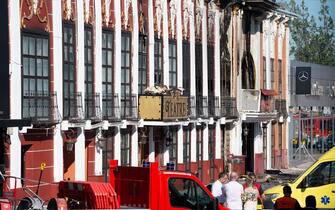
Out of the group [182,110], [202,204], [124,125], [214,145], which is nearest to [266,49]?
[214,145]

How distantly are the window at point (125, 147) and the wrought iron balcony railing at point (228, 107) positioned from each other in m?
9.95

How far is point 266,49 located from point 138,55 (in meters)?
18.2

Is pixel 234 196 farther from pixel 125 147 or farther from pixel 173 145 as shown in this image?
pixel 173 145

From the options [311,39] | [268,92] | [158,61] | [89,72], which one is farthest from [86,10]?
[311,39]

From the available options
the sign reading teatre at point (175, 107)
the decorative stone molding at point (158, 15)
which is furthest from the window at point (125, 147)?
the decorative stone molding at point (158, 15)

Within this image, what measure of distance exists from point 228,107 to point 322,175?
2270 cm

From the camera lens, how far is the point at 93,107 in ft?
109

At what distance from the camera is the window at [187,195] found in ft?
62.2

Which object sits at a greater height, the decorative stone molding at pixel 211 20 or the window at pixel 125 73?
the decorative stone molding at pixel 211 20

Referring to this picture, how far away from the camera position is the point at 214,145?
152 ft

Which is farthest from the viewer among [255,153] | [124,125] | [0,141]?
[255,153]

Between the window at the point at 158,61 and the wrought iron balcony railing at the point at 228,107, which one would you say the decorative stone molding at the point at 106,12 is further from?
the wrought iron balcony railing at the point at 228,107

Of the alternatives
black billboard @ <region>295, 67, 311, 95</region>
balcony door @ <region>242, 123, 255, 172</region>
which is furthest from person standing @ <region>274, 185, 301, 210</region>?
black billboard @ <region>295, 67, 311, 95</region>

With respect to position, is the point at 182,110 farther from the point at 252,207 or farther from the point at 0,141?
the point at 252,207
